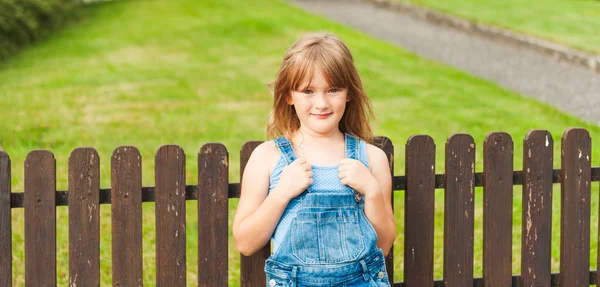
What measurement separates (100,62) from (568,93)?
7.52m

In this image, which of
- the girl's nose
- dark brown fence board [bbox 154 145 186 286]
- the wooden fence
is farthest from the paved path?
the girl's nose

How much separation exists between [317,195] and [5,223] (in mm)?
1535

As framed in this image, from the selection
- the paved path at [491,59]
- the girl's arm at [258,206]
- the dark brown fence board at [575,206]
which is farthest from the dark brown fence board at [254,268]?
the paved path at [491,59]

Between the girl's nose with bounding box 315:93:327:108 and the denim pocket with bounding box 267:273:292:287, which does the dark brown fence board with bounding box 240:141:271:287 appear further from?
the girl's nose with bounding box 315:93:327:108

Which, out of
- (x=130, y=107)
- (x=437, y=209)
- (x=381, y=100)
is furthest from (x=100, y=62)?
(x=437, y=209)

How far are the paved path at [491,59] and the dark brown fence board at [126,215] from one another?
23.4 feet

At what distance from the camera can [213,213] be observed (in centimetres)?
414

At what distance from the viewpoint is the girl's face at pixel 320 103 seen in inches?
136

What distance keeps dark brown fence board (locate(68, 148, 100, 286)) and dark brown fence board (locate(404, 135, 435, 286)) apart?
1.48 metres

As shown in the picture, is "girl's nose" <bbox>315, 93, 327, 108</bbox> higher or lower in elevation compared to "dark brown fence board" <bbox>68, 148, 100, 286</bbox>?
higher

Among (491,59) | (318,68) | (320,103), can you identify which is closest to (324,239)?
(320,103)

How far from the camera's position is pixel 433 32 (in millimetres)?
16922

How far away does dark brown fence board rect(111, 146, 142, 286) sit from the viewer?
158 inches

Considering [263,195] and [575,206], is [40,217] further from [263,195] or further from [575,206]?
[575,206]
